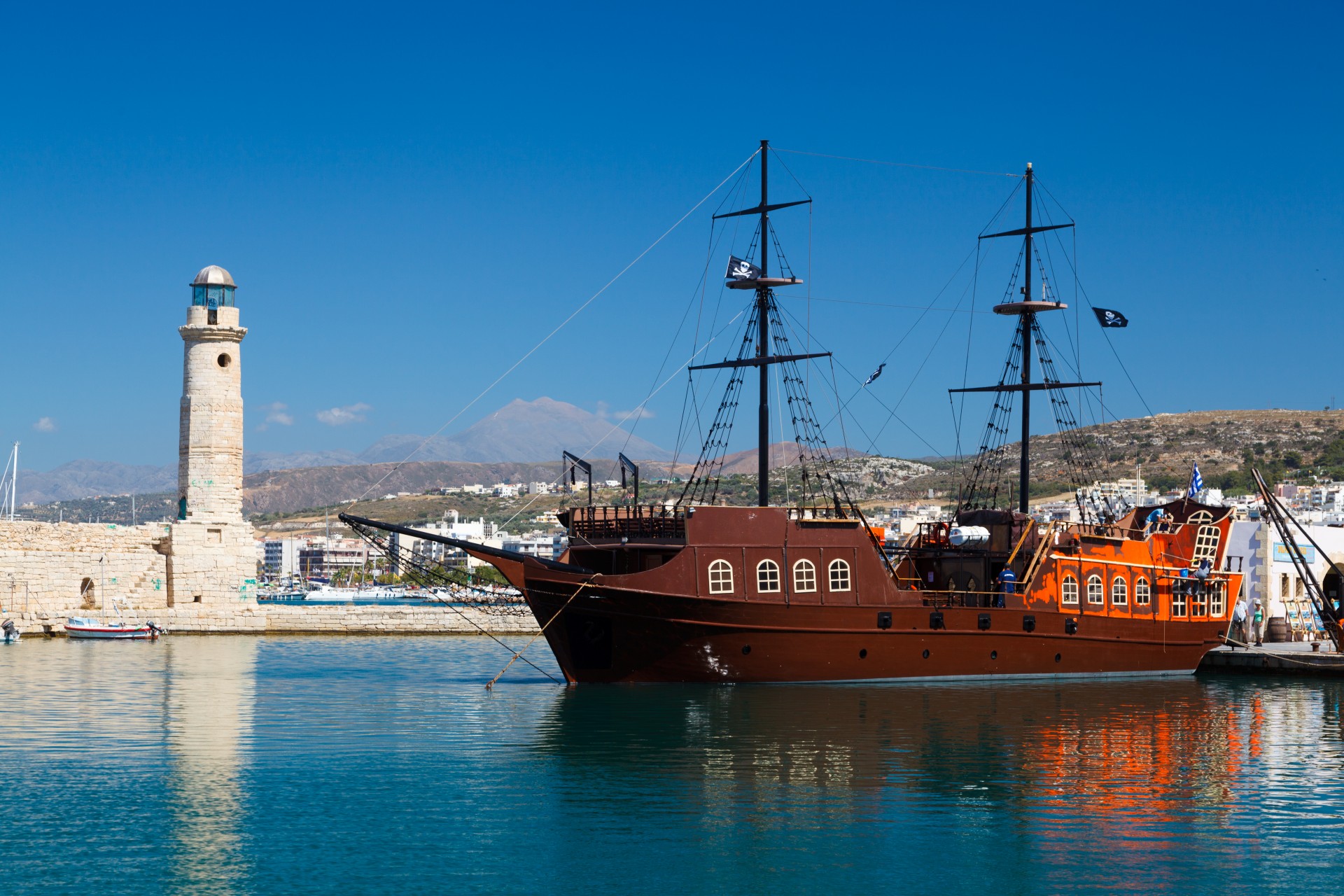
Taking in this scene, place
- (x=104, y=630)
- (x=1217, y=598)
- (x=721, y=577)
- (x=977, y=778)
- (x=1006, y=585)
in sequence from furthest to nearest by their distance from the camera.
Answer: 1. (x=104, y=630)
2. (x=1217, y=598)
3. (x=1006, y=585)
4. (x=721, y=577)
5. (x=977, y=778)

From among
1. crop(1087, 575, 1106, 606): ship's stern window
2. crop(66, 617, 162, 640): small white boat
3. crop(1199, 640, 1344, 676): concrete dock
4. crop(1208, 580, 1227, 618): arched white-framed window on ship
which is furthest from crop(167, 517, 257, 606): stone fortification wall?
crop(1199, 640, 1344, 676): concrete dock

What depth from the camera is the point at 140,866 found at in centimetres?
1467

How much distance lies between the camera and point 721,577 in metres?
29.0

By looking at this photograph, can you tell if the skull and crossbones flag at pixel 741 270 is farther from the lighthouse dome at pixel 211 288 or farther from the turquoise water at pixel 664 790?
the lighthouse dome at pixel 211 288

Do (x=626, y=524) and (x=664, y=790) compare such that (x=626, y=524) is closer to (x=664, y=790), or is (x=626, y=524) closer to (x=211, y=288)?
(x=664, y=790)

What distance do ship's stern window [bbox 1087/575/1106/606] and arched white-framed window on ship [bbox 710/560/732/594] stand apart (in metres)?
9.45

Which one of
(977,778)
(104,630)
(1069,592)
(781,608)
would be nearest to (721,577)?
(781,608)

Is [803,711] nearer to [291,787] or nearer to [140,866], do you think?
[291,787]

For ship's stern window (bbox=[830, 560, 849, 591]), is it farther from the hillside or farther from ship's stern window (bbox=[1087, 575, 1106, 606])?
the hillside

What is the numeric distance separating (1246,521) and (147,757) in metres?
33.7

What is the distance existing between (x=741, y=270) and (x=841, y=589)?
7.66 meters

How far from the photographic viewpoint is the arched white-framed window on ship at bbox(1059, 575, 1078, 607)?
33250 millimetres

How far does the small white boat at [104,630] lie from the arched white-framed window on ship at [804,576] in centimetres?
2477

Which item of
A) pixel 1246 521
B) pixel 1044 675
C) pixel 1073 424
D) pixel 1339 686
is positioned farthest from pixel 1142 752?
pixel 1246 521
